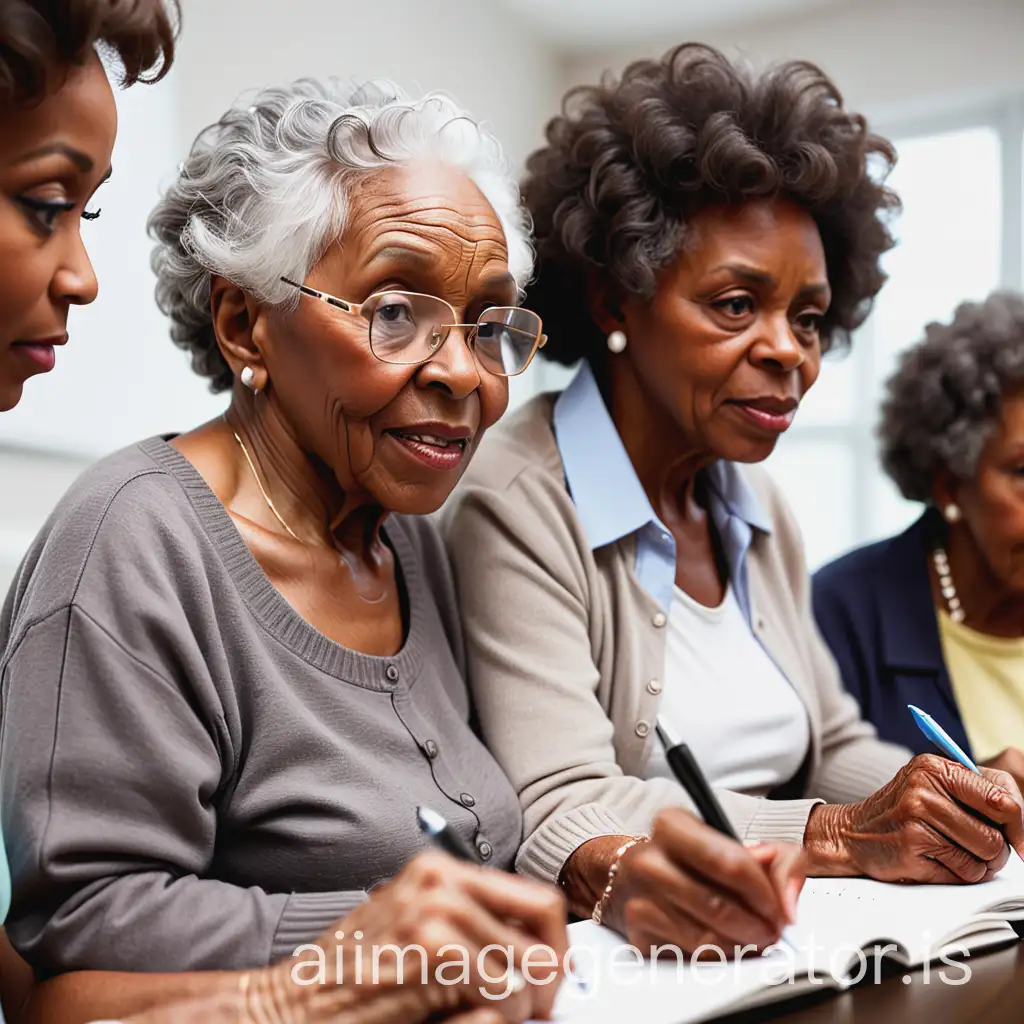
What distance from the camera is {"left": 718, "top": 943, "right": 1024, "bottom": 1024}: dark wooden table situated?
2.60ft

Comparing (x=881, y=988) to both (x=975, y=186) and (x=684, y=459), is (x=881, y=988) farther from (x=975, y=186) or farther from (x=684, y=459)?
(x=975, y=186)

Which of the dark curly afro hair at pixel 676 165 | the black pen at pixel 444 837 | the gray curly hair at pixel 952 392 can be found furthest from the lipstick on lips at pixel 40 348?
the gray curly hair at pixel 952 392

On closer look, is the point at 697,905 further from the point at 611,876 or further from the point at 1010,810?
the point at 1010,810

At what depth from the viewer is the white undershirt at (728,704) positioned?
141cm

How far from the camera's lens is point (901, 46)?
13.9 feet

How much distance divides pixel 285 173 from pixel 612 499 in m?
0.59

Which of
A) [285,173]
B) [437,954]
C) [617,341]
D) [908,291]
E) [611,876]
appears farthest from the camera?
[908,291]

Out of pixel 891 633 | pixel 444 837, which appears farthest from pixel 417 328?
pixel 891 633

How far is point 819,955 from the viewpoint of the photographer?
33.3 inches

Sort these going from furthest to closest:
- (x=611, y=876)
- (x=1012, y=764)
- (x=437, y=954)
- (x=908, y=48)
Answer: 1. (x=908, y=48)
2. (x=1012, y=764)
3. (x=611, y=876)
4. (x=437, y=954)

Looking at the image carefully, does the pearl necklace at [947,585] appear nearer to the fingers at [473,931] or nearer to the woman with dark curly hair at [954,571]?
the woman with dark curly hair at [954,571]

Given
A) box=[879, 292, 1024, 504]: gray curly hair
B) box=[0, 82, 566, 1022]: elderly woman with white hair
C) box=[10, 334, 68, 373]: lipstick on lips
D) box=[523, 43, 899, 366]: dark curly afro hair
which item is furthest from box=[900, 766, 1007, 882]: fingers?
box=[879, 292, 1024, 504]: gray curly hair

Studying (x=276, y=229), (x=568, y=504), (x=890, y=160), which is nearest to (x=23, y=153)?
(x=276, y=229)

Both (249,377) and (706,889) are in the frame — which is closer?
(706,889)
